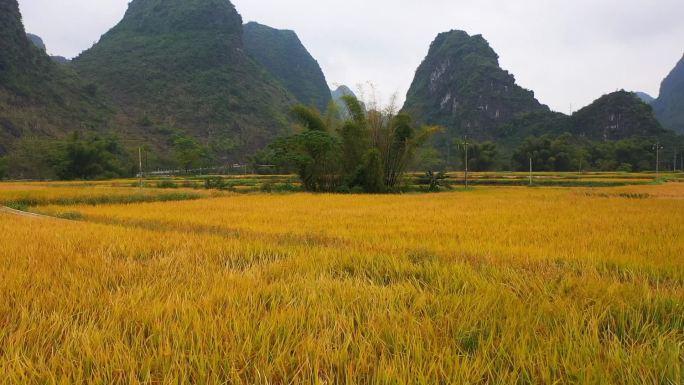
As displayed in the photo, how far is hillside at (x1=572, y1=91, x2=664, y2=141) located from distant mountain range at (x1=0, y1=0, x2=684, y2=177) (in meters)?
0.19

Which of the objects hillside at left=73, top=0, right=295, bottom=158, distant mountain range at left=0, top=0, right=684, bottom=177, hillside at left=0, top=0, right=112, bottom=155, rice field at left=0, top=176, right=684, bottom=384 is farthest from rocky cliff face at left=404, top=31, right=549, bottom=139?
rice field at left=0, top=176, right=684, bottom=384

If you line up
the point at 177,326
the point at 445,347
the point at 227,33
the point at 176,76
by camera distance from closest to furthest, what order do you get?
the point at 445,347 → the point at 177,326 → the point at 176,76 → the point at 227,33

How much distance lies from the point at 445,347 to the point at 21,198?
14.9 m

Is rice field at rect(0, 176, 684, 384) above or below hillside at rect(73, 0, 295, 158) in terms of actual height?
below

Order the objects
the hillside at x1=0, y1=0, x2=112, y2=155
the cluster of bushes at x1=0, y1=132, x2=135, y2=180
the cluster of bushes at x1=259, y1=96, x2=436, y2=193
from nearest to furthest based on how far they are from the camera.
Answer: the cluster of bushes at x1=259, y1=96, x2=436, y2=193 < the cluster of bushes at x1=0, y1=132, x2=135, y2=180 < the hillside at x1=0, y1=0, x2=112, y2=155

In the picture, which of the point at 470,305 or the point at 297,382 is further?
the point at 470,305

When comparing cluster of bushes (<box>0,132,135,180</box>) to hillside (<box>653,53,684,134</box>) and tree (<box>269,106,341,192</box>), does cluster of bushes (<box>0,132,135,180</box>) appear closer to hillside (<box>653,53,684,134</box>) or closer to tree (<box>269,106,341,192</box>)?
tree (<box>269,106,341,192</box>)

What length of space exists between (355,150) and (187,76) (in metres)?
73.6

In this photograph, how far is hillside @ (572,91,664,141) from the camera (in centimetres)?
6944

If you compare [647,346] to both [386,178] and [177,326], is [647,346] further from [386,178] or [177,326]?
[386,178]

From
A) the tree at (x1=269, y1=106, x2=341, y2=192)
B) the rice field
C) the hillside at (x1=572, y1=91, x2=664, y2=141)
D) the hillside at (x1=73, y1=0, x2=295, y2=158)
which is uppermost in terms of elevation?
→ the hillside at (x1=73, y1=0, x2=295, y2=158)

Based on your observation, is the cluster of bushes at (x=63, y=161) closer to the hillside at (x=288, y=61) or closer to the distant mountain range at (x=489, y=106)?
the distant mountain range at (x=489, y=106)

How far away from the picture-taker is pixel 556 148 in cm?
5203

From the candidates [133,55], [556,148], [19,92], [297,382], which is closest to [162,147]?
[19,92]
